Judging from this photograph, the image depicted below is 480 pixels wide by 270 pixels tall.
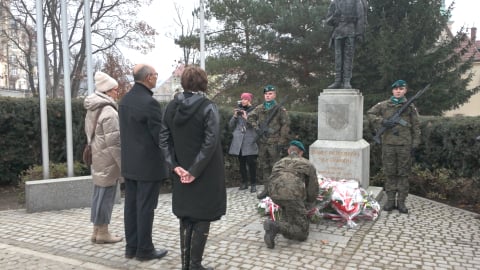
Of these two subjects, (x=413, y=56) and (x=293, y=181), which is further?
(x=413, y=56)

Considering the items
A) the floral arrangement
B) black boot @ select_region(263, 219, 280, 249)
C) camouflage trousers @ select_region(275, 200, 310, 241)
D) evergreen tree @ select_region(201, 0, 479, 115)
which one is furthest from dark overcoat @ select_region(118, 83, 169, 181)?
evergreen tree @ select_region(201, 0, 479, 115)

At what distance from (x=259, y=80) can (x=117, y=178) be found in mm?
13810

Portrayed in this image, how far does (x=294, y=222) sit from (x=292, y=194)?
37cm

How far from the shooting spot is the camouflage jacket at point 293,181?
4566 millimetres

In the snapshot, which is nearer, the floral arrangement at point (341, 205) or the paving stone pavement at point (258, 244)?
the paving stone pavement at point (258, 244)

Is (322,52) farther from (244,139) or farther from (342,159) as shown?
(342,159)

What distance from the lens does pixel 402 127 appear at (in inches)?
235

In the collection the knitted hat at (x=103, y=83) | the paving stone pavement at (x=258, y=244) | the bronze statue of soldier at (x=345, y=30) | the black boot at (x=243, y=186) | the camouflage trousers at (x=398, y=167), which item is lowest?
the paving stone pavement at (x=258, y=244)

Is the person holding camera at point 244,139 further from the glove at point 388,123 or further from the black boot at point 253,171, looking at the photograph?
the glove at point 388,123

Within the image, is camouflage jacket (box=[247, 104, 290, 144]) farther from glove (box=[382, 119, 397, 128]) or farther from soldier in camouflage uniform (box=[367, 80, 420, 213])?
glove (box=[382, 119, 397, 128])

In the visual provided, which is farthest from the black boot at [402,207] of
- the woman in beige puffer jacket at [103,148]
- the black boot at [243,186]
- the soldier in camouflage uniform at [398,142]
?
the woman in beige puffer jacket at [103,148]

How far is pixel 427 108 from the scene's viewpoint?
14.2 meters

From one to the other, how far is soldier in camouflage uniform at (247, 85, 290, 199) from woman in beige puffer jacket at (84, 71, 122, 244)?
312cm

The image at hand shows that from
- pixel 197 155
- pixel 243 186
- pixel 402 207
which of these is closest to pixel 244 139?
pixel 243 186
